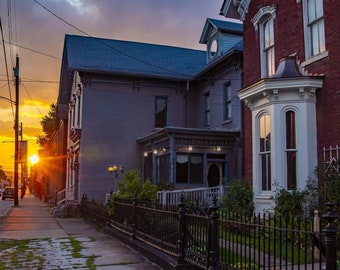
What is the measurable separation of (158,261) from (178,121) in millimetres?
17277

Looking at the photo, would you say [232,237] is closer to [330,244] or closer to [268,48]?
[330,244]

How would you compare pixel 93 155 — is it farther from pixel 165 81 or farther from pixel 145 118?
pixel 165 81

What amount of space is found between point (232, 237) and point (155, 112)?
19.0 m

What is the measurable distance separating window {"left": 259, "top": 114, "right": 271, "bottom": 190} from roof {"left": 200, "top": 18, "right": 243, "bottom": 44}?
10625mm

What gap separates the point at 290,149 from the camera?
12242 mm

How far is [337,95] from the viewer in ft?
37.0

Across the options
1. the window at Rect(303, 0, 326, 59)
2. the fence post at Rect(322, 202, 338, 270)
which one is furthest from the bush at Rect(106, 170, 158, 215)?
the fence post at Rect(322, 202, 338, 270)

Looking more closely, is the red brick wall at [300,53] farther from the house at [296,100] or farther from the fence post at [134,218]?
the fence post at [134,218]

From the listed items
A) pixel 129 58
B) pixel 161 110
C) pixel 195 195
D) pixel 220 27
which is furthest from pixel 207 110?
pixel 195 195

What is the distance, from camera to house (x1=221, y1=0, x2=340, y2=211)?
11.6 meters

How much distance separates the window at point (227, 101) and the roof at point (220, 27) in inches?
124

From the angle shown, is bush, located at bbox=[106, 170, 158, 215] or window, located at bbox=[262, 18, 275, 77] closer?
window, located at bbox=[262, 18, 275, 77]

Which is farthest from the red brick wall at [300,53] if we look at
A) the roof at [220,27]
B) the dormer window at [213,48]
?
the dormer window at [213,48]

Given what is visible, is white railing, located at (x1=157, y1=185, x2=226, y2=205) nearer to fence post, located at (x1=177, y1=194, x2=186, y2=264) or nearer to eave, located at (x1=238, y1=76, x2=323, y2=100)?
eave, located at (x1=238, y1=76, x2=323, y2=100)
